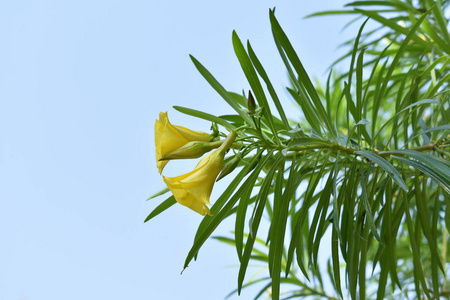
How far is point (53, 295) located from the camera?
10.6ft

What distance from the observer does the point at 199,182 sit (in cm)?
57

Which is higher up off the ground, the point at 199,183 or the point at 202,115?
the point at 202,115

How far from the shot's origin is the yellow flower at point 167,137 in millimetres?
569

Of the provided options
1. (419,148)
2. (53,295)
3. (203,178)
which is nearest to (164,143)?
(203,178)

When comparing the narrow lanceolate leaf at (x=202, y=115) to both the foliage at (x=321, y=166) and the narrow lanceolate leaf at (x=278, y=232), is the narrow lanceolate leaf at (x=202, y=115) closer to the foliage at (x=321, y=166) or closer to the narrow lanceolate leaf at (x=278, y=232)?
the foliage at (x=321, y=166)

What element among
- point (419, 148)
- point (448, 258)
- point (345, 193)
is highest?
point (448, 258)

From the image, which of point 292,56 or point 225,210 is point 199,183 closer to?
point 225,210

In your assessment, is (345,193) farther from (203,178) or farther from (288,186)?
(203,178)

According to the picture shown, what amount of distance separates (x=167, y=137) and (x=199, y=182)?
2.5 inches

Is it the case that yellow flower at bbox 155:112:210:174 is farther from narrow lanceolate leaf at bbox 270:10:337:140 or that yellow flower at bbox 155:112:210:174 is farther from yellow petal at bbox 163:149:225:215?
narrow lanceolate leaf at bbox 270:10:337:140

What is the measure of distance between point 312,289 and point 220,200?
2.79 ft

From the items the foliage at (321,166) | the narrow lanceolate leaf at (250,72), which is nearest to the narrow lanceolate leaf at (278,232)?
the foliage at (321,166)

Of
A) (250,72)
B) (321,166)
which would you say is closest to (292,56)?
(250,72)

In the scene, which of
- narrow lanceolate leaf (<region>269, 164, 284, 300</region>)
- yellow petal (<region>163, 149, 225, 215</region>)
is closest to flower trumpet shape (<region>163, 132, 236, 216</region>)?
yellow petal (<region>163, 149, 225, 215</region>)
